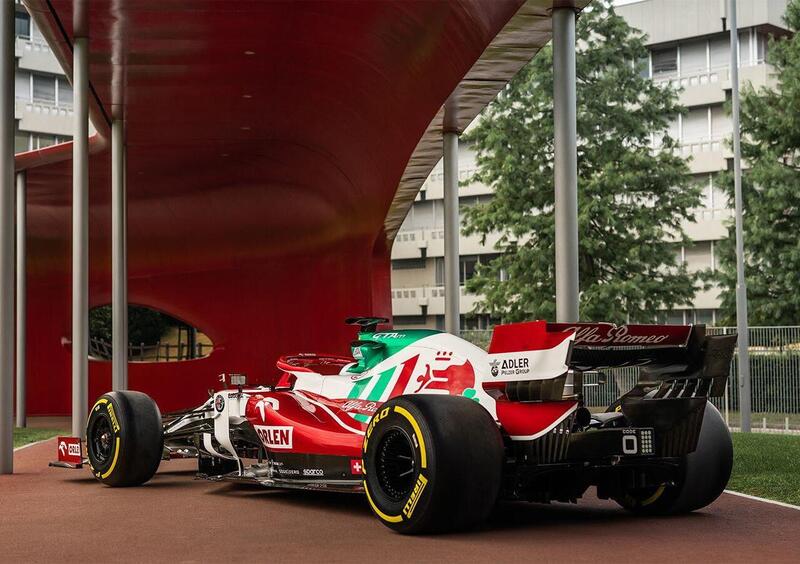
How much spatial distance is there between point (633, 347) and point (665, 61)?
5010 centimetres

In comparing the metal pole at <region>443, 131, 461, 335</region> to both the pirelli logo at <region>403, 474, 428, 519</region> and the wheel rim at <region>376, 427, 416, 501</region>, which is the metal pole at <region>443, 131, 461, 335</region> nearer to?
the wheel rim at <region>376, 427, 416, 501</region>

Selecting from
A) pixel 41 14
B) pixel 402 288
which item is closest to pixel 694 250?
pixel 402 288

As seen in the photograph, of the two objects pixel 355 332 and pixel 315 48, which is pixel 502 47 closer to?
pixel 315 48

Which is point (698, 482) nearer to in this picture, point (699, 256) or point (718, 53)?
point (699, 256)

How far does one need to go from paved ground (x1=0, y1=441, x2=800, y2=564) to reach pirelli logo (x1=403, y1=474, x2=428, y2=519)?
0.61 feet

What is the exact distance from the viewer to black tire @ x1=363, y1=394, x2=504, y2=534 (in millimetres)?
7773

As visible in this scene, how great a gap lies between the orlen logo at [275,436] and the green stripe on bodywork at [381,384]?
752 millimetres

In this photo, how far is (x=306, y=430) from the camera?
9.87m

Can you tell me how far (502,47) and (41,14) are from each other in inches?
251

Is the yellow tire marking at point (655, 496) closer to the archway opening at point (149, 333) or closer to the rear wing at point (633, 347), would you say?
the rear wing at point (633, 347)

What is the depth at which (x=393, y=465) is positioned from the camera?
8.46 m

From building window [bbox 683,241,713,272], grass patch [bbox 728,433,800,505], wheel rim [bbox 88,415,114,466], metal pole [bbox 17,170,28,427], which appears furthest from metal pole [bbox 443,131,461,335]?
building window [bbox 683,241,713,272]

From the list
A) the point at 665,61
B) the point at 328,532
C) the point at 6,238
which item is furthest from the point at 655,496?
the point at 665,61

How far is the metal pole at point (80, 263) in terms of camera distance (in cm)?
1590
